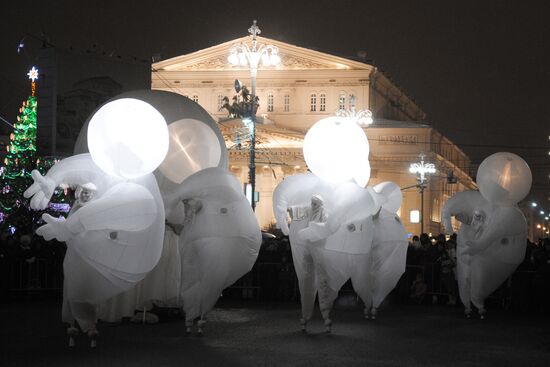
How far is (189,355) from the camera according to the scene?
11.8m

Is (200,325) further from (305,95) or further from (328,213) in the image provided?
(305,95)

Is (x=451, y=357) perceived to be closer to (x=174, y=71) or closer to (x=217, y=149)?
(x=217, y=149)

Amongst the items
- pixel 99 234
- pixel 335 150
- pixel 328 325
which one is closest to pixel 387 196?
pixel 335 150

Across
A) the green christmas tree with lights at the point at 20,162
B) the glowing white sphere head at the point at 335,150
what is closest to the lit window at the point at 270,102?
the green christmas tree with lights at the point at 20,162

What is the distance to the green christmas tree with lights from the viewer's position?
114ft

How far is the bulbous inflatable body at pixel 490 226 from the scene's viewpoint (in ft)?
56.9

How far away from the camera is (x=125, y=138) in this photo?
12625 mm

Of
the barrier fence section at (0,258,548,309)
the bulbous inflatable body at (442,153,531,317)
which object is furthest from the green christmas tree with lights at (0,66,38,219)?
the bulbous inflatable body at (442,153,531,317)

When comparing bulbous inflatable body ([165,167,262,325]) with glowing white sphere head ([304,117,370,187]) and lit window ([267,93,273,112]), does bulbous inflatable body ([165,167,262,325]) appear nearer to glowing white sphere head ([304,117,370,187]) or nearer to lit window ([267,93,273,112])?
glowing white sphere head ([304,117,370,187])

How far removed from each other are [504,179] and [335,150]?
4521mm

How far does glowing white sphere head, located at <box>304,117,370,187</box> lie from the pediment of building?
203ft

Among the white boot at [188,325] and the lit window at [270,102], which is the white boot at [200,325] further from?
the lit window at [270,102]

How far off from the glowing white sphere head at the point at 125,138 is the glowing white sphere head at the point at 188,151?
2.79 m

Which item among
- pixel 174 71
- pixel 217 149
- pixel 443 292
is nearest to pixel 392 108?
pixel 174 71
